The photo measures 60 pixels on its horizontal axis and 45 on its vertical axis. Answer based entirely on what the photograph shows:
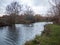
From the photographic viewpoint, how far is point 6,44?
13.2 m

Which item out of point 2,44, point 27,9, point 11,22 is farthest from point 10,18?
point 2,44

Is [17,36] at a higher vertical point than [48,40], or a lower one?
lower

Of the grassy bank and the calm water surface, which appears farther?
the calm water surface

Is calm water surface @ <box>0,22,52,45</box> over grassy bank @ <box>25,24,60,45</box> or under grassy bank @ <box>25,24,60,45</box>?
under

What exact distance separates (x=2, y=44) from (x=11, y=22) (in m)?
30.6

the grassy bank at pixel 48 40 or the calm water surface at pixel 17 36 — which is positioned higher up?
the grassy bank at pixel 48 40

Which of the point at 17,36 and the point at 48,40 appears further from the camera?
the point at 17,36

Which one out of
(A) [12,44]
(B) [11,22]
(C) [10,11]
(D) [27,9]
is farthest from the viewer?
(D) [27,9]

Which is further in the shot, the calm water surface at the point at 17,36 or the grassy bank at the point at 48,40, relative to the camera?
the calm water surface at the point at 17,36

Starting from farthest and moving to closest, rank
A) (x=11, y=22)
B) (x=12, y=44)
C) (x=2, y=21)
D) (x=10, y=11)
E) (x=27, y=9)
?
(x=27, y=9), (x=10, y=11), (x=11, y=22), (x=2, y=21), (x=12, y=44)

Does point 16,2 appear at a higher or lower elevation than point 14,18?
higher

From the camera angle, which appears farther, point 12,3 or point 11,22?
point 12,3

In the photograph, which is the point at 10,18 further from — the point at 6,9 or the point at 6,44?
the point at 6,44

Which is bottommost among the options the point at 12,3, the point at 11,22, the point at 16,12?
the point at 11,22
